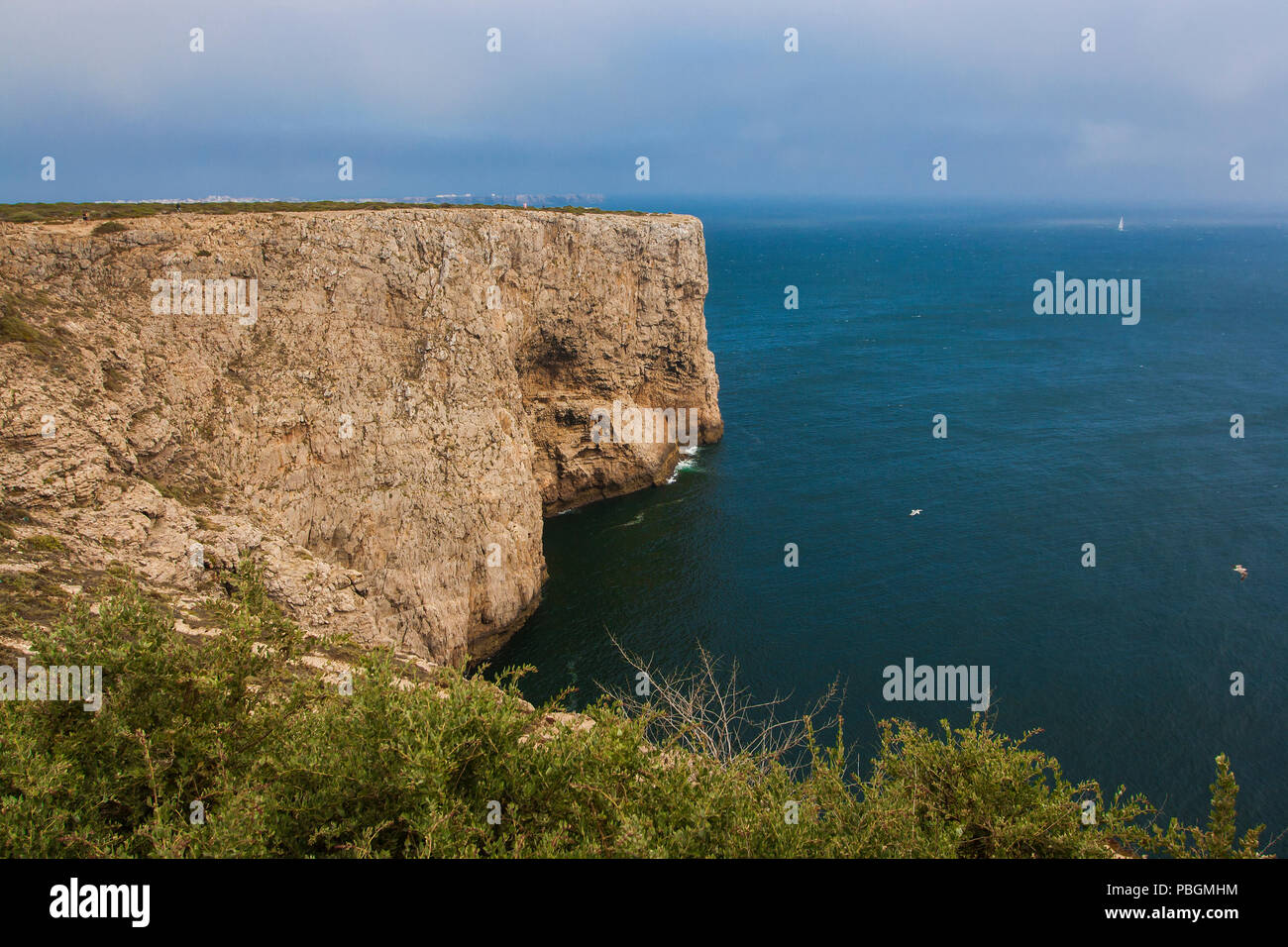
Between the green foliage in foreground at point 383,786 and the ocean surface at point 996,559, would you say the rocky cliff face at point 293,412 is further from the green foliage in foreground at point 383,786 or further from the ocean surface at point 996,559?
the green foliage in foreground at point 383,786

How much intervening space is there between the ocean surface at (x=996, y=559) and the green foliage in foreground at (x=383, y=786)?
22.0m

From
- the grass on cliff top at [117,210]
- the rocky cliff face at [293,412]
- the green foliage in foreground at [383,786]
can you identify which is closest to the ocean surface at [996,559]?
the rocky cliff face at [293,412]

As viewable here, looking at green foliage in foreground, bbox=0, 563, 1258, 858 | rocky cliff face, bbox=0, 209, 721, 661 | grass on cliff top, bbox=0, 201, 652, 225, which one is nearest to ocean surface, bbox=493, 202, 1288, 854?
rocky cliff face, bbox=0, 209, 721, 661

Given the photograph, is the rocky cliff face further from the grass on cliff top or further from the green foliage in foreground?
the green foliage in foreground

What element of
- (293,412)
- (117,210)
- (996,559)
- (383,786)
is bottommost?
(996,559)

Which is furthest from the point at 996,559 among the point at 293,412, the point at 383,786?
the point at 383,786

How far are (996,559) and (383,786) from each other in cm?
4961

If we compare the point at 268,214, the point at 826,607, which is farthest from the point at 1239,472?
the point at 268,214

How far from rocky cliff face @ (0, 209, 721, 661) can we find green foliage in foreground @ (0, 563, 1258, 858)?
12.5 meters

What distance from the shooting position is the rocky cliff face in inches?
1200

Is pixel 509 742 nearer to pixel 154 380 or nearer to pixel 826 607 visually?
pixel 154 380

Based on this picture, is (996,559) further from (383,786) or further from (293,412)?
(383,786)

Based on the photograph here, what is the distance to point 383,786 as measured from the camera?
42.4ft

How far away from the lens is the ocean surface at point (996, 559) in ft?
131
